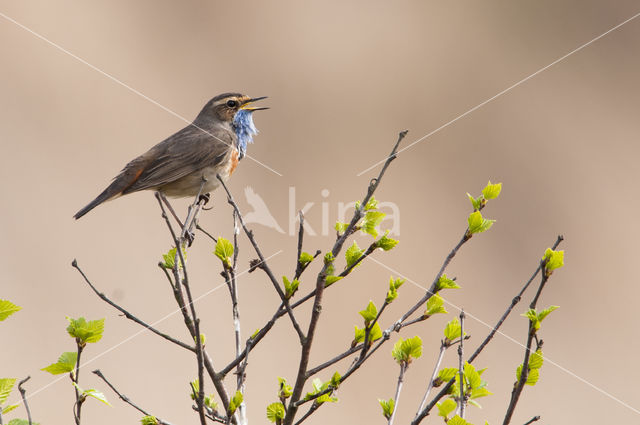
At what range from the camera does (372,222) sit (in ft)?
8.81

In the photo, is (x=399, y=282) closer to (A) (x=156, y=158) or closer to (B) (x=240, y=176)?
(A) (x=156, y=158)

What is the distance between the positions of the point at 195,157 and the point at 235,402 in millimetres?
3622

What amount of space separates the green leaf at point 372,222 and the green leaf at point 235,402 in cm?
79

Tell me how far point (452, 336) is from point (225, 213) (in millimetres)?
10343

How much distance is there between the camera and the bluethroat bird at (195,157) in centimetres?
548

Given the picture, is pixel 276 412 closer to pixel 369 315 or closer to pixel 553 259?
pixel 369 315

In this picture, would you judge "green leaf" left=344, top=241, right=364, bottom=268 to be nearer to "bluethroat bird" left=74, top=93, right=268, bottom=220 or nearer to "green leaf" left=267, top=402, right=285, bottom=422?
"green leaf" left=267, top=402, right=285, bottom=422

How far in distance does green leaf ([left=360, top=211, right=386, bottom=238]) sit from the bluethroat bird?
289 cm

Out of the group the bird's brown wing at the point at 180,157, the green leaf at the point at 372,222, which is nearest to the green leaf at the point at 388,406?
the green leaf at the point at 372,222

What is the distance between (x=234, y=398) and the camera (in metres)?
2.36

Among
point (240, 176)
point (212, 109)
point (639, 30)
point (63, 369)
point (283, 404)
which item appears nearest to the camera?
point (63, 369)

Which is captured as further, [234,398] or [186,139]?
[186,139]

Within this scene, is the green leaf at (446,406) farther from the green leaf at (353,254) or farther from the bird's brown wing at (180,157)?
the bird's brown wing at (180,157)

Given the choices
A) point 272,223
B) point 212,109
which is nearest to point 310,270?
point 272,223
